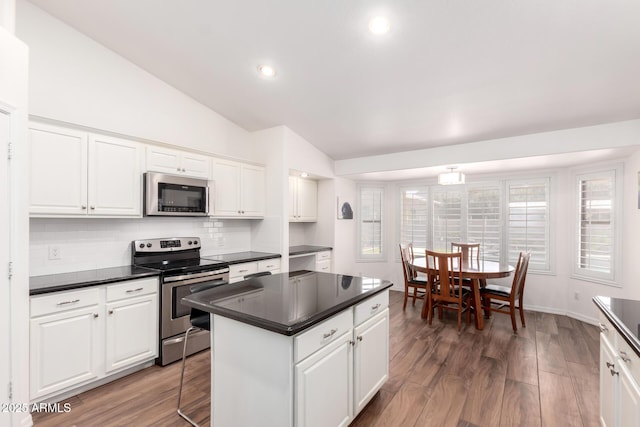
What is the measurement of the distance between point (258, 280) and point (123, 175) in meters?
1.72

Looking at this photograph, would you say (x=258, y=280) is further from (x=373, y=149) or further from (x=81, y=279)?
(x=373, y=149)

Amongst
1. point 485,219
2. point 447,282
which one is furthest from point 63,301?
point 485,219

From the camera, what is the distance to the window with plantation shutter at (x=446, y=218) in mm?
5277

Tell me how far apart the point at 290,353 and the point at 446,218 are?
463 cm

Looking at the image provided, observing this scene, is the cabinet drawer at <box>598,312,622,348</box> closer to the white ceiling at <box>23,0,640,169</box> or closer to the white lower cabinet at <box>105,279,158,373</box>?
the white ceiling at <box>23,0,640,169</box>

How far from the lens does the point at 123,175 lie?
2898mm

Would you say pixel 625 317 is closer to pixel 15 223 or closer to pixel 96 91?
pixel 15 223

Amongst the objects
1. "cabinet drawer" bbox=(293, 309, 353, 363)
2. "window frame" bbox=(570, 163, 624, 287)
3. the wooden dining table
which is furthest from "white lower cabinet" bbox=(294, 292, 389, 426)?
"window frame" bbox=(570, 163, 624, 287)

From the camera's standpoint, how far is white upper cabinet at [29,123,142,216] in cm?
239

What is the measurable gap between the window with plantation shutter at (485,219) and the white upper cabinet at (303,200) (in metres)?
2.63

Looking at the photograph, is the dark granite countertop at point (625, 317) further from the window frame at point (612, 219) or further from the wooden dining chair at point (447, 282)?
the window frame at point (612, 219)

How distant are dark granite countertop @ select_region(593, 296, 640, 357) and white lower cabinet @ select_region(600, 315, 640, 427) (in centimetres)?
6

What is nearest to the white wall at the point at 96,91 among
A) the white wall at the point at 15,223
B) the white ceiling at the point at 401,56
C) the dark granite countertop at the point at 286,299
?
the white ceiling at the point at 401,56

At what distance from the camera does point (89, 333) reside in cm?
241
